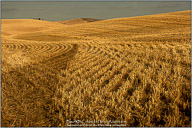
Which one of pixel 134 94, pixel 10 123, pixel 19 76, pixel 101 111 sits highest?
pixel 19 76

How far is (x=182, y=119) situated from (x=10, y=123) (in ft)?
11.2

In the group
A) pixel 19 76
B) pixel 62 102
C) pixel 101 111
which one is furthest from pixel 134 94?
pixel 19 76

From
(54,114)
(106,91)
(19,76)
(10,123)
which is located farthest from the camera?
(19,76)

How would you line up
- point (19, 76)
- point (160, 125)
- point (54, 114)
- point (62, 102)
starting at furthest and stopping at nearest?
point (19, 76) → point (62, 102) → point (54, 114) → point (160, 125)

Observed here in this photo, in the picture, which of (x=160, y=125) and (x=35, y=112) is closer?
(x=160, y=125)

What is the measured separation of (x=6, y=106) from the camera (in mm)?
3662

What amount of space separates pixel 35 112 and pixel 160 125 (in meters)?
2.66

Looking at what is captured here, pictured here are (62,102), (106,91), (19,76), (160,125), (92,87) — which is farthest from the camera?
(19,76)

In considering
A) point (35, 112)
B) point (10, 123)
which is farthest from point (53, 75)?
point (10, 123)

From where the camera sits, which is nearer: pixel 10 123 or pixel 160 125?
pixel 160 125

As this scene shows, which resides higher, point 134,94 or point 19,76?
point 19,76

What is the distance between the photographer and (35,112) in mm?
3463

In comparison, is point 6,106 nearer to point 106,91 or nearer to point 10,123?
point 10,123

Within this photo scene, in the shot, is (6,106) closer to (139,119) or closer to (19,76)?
(19,76)
